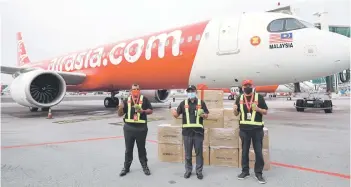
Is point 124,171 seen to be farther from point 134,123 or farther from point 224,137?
point 224,137

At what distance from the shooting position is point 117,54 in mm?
13570

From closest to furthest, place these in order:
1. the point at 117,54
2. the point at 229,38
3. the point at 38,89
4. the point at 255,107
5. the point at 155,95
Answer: the point at 255,107
the point at 229,38
the point at 38,89
the point at 117,54
the point at 155,95

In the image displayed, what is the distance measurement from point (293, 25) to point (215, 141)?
18.9 feet

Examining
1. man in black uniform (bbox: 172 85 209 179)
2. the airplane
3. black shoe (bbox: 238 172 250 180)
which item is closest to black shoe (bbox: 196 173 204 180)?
man in black uniform (bbox: 172 85 209 179)

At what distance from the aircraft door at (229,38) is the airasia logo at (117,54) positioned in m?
1.92

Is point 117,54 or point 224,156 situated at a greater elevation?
point 117,54

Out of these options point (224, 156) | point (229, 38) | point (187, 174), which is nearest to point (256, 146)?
point (224, 156)

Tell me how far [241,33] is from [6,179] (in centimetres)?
762

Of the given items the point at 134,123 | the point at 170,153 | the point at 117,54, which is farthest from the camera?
the point at 117,54

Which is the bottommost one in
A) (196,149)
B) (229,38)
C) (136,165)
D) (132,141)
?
(136,165)

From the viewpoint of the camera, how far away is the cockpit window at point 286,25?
8.38 m

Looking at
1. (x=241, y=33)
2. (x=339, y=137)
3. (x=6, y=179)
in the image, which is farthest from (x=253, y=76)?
(x=6, y=179)

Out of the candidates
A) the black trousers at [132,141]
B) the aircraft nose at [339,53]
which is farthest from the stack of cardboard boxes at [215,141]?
the aircraft nose at [339,53]

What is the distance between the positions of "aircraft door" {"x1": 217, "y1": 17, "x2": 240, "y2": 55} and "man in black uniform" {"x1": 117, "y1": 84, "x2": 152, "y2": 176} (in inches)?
216
